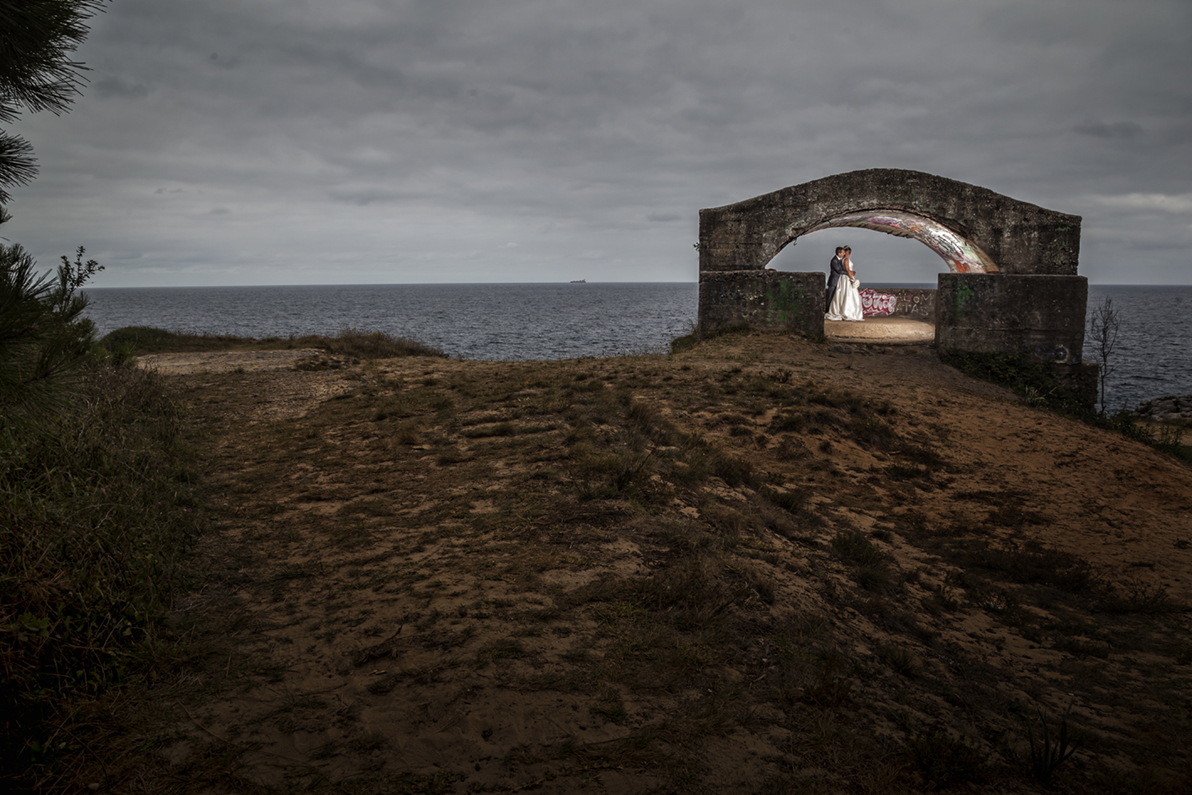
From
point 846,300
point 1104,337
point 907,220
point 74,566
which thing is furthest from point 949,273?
point 74,566

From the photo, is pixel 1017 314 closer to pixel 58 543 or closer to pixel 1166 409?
pixel 1166 409

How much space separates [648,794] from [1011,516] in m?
6.86

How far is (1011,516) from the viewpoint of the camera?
24.8 feet

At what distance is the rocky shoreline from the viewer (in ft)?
65.6

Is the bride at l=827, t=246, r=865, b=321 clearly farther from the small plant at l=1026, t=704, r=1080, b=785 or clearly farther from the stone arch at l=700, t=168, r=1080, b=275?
the small plant at l=1026, t=704, r=1080, b=785

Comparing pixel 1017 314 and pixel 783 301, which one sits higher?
pixel 783 301

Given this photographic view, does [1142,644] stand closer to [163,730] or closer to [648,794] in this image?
[648,794]

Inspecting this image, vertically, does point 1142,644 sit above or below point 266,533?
below

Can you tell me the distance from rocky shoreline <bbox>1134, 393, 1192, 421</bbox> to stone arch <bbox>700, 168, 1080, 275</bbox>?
Result: 28.8 ft

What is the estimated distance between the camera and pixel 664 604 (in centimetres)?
421

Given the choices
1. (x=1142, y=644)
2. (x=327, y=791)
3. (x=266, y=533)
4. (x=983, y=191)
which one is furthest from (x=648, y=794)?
(x=983, y=191)

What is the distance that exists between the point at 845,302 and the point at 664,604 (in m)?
21.1

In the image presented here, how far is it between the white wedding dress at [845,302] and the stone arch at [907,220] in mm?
5088

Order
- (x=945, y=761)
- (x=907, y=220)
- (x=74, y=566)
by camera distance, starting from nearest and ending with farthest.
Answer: (x=945, y=761)
(x=74, y=566)
(x=907, y=220)
